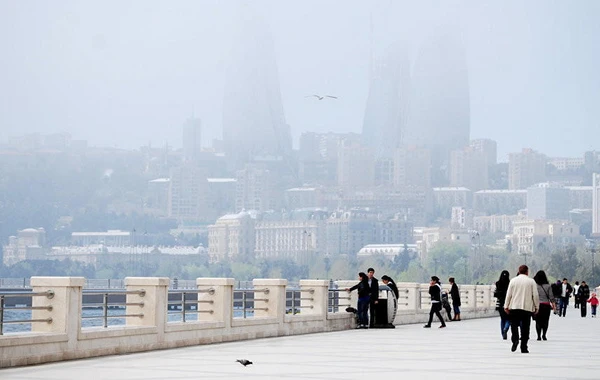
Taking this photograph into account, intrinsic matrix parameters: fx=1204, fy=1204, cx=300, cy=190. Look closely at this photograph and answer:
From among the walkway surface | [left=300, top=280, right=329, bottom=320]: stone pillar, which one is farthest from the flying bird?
[left=300, top=280, right=329, bottom=320]: stone pillar

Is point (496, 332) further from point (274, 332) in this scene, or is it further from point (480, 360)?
point (480, 360)

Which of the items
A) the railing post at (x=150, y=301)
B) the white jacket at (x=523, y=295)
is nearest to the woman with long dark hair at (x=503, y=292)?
the white jacket at (x=523, y=295)

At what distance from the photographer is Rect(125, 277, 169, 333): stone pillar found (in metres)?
22.7

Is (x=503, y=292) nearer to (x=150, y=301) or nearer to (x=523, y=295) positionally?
(x=523, y=295)

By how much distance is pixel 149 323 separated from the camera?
22.7 m

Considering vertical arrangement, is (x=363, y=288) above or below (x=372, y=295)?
above

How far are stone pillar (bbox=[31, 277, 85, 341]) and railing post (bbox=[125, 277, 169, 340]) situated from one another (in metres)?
2.82

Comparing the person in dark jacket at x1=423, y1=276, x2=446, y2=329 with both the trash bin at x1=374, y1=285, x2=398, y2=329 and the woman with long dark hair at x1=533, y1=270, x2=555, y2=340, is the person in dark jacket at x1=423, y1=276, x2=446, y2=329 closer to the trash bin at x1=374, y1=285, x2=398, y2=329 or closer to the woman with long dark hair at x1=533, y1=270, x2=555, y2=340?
the trash bin at x1=374, y1=285, x2=398, y2=329

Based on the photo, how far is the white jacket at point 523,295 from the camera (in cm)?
2259

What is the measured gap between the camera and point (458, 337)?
30.3 m

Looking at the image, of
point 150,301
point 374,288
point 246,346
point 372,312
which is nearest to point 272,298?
point 246,346

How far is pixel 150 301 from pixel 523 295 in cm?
703

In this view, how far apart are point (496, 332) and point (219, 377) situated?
17.4 metres

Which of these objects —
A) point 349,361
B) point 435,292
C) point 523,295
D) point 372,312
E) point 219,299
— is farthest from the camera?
point 435,292
